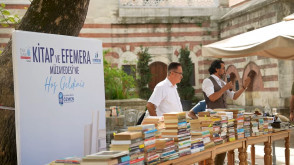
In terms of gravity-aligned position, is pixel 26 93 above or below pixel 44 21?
below

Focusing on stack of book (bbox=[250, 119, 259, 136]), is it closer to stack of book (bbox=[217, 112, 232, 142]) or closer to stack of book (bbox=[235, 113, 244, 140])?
stack of book (bbox=[235, 113, 244, 140])

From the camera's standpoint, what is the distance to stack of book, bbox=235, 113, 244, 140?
5.10m

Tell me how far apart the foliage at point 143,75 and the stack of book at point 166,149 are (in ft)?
48.2

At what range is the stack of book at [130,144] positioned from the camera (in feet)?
10.2

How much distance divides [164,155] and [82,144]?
2.24 feet

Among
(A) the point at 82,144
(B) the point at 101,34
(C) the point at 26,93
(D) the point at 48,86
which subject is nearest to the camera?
(C) the point at 26,93

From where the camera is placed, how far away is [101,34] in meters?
18.6

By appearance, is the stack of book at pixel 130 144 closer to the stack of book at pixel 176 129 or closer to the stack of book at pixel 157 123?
the stack of book at pixel 157 123

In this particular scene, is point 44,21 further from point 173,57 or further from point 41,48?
point 173,57

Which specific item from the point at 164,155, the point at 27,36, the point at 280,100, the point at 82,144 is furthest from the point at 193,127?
the point at 280,100

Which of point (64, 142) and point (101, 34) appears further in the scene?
point (101, 34)

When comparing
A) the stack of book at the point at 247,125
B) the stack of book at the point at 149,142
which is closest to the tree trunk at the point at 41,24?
the stack of book at the point at 149,142

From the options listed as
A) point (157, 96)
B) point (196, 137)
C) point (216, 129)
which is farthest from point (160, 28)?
point (196, 137)

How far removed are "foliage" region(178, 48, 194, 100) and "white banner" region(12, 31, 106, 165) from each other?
47.9ft
